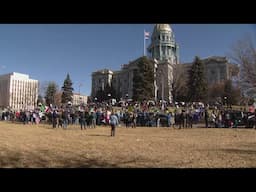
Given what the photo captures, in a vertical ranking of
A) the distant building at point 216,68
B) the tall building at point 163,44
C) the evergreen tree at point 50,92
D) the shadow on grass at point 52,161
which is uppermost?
the tall building at point 163,44

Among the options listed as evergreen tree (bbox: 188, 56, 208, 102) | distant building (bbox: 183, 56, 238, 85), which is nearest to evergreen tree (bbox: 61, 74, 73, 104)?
evergreen tree (bbox: 188, 56, 208, 102)

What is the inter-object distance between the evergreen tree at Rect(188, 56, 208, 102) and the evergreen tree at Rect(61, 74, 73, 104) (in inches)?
1489

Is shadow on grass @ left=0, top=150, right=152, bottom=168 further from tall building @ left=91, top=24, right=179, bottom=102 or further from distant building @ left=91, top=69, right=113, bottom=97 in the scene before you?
distant building @ left=91, top=69, right=113, bottom=97

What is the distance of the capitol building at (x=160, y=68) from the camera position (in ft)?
253

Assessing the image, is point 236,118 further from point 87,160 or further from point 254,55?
point 87,160

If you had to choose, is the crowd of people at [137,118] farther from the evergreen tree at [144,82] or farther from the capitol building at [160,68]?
the capitol building at [160,68]

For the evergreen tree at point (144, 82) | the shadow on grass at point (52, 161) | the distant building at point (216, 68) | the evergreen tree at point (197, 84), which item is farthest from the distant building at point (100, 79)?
the shadow on grass at point (52, 161)

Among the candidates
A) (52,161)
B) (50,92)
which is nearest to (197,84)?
(50,92)

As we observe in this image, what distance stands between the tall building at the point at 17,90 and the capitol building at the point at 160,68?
26.1 m
